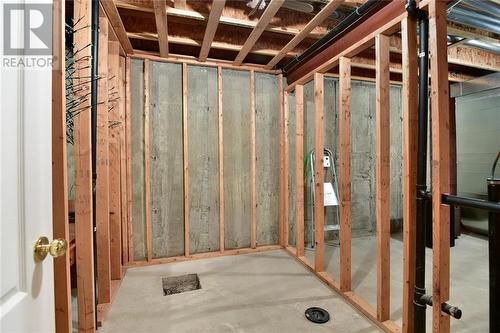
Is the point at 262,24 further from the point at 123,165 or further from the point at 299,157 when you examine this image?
the point at 123,165

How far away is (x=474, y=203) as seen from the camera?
126 centimetres

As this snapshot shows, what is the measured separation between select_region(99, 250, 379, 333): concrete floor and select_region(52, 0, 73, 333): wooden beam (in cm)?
104

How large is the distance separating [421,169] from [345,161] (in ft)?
2.32

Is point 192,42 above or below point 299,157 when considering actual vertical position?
above

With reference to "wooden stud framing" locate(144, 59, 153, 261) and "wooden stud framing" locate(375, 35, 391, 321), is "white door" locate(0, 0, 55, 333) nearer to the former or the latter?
"wooden stud framing" locate(375, 35, 391, 321)

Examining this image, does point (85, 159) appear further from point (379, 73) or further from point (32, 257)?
Result: point (379, 73)

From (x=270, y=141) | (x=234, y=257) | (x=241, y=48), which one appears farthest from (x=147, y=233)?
(x=241, y=48)

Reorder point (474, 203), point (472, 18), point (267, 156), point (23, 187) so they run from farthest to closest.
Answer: point (267, 156)
point (472, 18)
point (474, 203)
point (23, 187)

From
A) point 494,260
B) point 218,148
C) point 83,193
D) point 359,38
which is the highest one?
point 359,38

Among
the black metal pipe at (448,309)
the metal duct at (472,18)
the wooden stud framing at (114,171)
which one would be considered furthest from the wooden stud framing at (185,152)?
the metal duct at (472,18)

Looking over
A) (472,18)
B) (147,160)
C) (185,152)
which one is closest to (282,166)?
(185,152)

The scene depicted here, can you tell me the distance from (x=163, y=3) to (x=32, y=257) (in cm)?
187

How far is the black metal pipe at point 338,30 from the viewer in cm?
182

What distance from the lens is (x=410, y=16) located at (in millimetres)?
1551
